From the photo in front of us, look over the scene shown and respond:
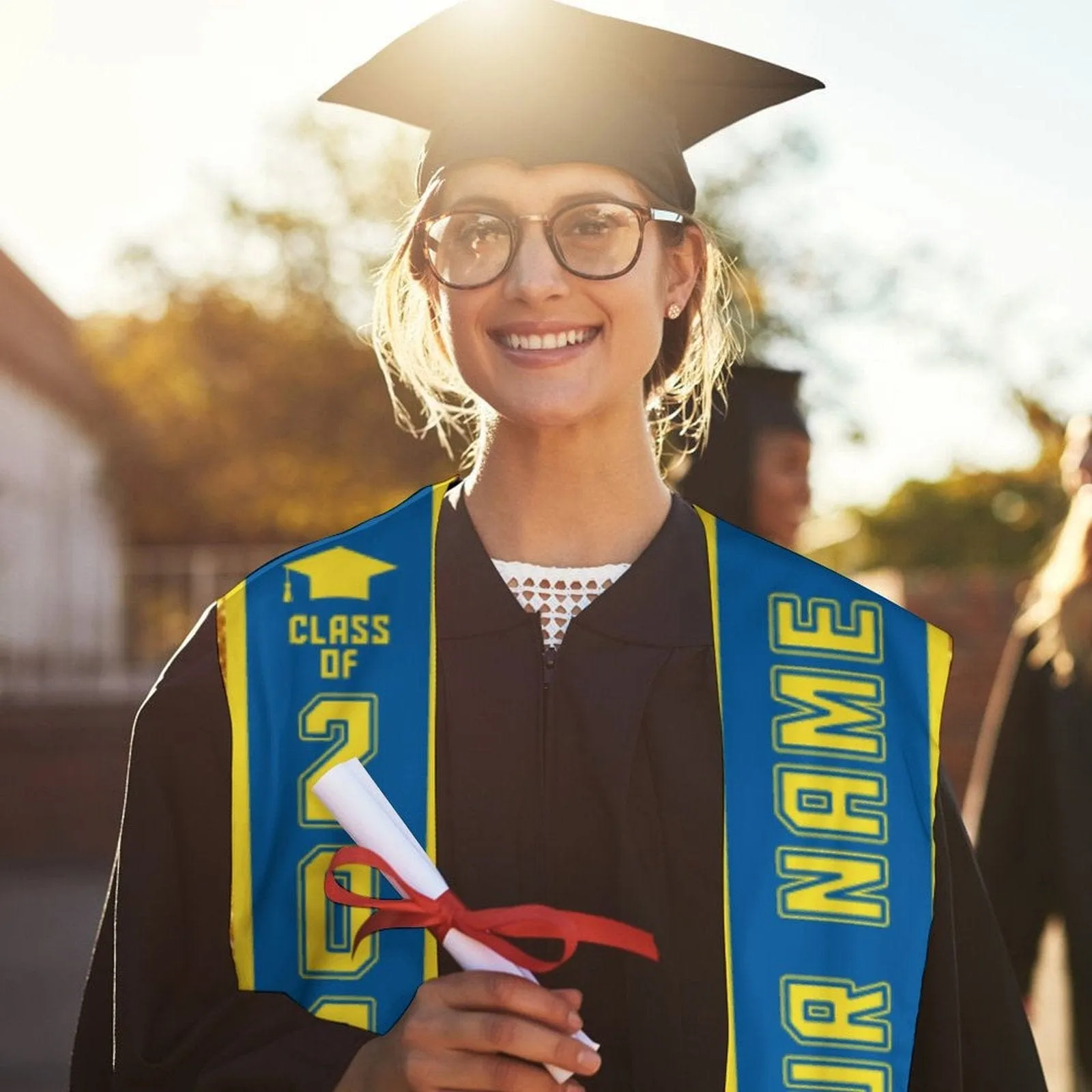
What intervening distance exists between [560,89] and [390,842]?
1.08 metres

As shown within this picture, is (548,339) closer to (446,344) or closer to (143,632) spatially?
(446,344)

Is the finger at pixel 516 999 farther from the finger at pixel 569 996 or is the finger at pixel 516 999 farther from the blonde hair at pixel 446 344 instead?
the blonde hair at pixel 446 344

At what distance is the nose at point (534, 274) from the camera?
2.09 metres

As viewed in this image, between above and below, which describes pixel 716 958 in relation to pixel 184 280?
below

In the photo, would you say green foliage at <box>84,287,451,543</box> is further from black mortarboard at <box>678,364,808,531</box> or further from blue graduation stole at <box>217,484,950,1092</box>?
blue graduation stole at <box>217,484,950,1092</box>

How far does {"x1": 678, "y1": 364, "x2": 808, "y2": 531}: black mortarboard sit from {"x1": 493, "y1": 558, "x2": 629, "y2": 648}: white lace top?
103 inches

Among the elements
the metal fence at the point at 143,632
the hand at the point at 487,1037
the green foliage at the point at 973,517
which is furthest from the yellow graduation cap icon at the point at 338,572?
the green foliage at the point at 973,517

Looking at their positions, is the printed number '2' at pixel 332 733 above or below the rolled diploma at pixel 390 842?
above

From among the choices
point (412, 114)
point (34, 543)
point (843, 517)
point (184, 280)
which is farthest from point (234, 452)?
point (412, 114)

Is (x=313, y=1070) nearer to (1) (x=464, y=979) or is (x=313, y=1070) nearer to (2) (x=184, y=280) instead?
(1) (x=464, y=979)

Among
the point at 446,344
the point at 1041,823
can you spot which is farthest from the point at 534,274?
the point at 1041,823

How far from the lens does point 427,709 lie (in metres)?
2.17

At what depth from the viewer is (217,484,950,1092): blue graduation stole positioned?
2088 mm

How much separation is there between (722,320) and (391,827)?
110 cm
